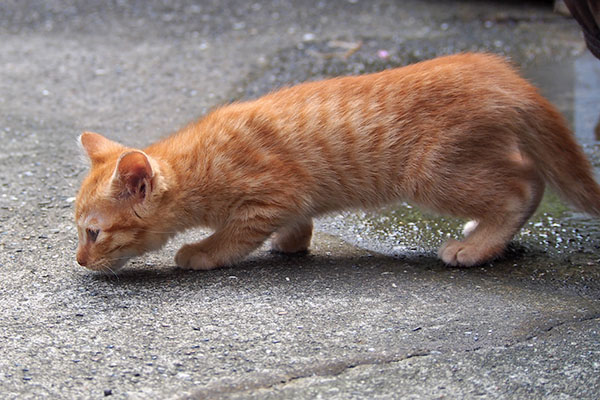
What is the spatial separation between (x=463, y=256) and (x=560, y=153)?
668 millimetres

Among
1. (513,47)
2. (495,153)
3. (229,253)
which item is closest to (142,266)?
(229,253)

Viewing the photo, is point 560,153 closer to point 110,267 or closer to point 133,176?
point 133,176

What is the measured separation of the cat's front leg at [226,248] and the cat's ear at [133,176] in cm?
36

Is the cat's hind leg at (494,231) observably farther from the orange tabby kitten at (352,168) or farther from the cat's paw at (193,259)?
the cat's paw at (193,259)

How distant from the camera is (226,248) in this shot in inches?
135

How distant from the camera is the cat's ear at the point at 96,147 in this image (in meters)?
3.52

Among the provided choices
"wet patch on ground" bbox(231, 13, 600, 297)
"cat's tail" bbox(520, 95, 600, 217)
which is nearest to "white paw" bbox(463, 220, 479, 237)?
"wet patch on ground" bbox(231, 13, 600, 297)

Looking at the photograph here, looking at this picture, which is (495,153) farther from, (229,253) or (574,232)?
(229,253)

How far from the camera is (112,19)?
8.10m

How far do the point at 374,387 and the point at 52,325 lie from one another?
4.20 ft

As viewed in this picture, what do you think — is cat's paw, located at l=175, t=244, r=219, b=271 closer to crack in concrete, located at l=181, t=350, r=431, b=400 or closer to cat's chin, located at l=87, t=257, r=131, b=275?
cat's chin, located at l=87, t=257, r=131, b=275

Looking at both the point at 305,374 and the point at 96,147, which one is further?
the point at 96,147

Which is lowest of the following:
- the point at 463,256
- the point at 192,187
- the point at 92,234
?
the point at 463,256

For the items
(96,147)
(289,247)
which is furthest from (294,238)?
(96,147)
